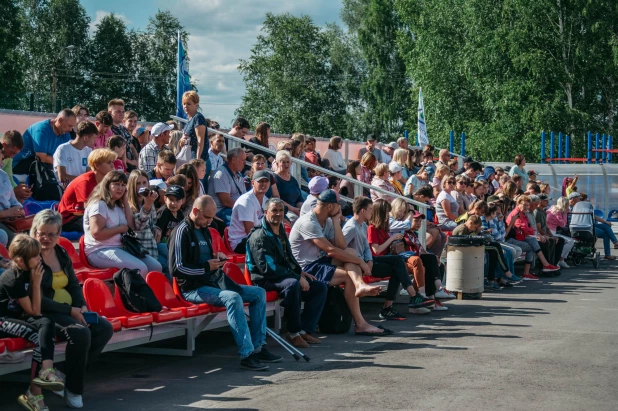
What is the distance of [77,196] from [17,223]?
0.73 meters

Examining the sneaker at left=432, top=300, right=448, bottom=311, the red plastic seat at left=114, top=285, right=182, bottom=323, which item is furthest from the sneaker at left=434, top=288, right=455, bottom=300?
the red plastic seat at left=114, top=285, right=182, bottom=323

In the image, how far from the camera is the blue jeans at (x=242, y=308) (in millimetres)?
8570

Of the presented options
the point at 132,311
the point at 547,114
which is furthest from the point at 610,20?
the point at 132,311

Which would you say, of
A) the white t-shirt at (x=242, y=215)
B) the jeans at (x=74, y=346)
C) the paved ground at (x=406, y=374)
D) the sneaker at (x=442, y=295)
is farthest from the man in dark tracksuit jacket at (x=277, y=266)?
the sneaker at (x=442, y=295)

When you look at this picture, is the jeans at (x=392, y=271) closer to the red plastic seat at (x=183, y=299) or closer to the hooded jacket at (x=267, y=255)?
the hooded jacket at (x=267, y=255)

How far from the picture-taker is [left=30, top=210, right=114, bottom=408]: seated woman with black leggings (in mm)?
6930

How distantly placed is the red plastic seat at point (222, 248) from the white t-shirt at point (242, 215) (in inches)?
5.7

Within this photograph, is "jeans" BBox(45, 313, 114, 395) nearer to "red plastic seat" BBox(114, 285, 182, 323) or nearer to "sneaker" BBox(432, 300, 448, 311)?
"red plastic seat" BBox(114, 285, 182, 323)

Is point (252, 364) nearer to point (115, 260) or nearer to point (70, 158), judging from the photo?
point (115, 260)

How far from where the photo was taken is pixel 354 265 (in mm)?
10766

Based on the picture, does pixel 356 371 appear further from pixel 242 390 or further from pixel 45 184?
pixel 45 184

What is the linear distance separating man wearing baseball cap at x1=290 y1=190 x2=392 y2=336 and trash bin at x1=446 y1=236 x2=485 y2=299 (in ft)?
11.4

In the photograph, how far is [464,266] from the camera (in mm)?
13953

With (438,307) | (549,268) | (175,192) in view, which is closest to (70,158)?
(175,192)
